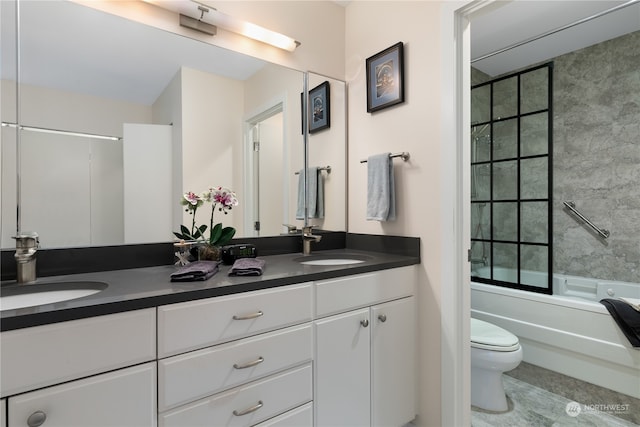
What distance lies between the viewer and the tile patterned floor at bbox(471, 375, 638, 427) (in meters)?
1.66

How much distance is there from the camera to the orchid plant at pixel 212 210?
1.48m

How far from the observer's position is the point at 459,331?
146 centimetres

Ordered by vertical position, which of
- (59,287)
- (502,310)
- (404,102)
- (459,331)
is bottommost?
(502,310)

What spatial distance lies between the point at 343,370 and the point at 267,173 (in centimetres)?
111

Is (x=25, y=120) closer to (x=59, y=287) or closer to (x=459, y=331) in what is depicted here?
(x=59, y=287)

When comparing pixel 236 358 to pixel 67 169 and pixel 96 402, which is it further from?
pixel 67 169

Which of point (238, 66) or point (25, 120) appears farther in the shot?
point (238, 66)

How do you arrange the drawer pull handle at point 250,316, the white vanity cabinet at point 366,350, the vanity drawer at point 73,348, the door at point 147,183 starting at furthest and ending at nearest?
the door at point 147,183 < the white vanity cabinet at point 366,350 < the drawer pull handle at point 250,316 < the vanity drawer at point 73,348

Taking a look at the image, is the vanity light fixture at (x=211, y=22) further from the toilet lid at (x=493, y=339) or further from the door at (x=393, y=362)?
the toilet lid at (x=493, y=339)

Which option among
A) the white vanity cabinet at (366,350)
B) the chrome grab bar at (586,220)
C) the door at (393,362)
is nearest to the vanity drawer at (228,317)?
the white vanity cabinet at (366,350)

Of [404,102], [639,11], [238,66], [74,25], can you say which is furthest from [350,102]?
[639,11]

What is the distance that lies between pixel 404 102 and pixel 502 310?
1.71 meters

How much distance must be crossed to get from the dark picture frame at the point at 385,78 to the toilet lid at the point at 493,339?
4.62 feet

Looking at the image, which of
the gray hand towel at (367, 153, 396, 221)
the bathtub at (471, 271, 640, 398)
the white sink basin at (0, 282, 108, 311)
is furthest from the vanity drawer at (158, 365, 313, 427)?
the bathtub at (471, 271, 640, 398)
